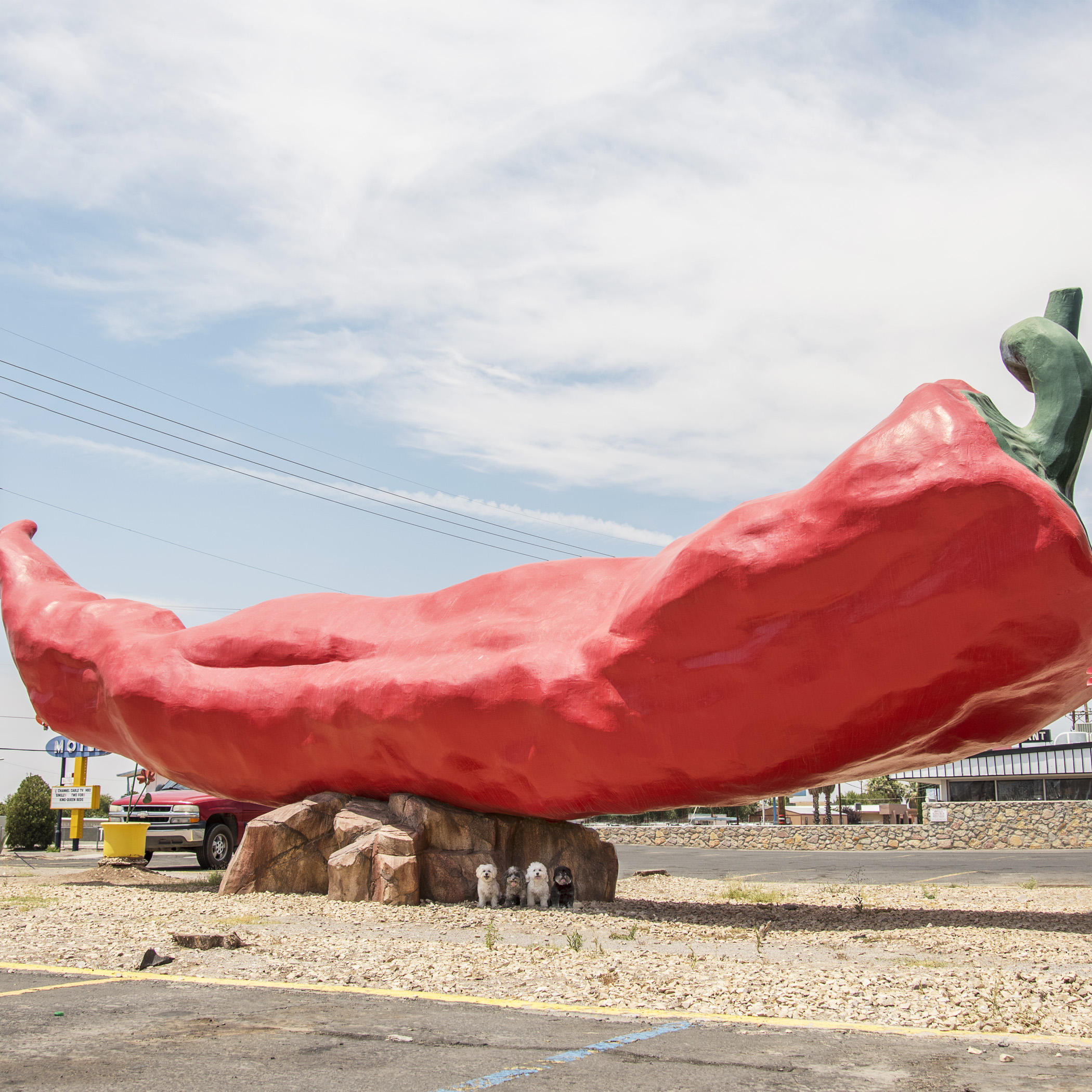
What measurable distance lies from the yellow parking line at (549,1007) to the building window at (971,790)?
36.8 meters

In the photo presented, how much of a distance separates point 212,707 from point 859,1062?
31.5 feet

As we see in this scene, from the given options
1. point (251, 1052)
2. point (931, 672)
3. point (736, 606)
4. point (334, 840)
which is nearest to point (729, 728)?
point (736, 606)

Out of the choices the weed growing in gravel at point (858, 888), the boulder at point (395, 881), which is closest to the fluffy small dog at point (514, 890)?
the boulder at point (395, 881)

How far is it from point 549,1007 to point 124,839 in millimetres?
12235

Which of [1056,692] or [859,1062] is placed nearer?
[859,1062]

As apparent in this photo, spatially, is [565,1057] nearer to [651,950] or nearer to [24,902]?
[651,950]

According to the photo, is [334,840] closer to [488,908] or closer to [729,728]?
[488,908]

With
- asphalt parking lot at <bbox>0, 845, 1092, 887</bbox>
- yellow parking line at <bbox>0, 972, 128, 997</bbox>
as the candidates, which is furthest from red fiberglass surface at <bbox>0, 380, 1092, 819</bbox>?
asphalt parking lot at <bbox>0, 845, 1092, 887</bbox>

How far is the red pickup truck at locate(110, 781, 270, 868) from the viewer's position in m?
16.6

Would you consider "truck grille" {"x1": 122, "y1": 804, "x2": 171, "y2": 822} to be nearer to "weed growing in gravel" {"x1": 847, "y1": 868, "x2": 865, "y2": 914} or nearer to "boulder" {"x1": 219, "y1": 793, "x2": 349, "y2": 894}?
"boulder" {"x1": 219, "y1": 793, "x2": 349, "y2": 894}

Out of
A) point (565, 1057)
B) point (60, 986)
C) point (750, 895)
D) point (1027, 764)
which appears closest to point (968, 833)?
point (1027, 764)

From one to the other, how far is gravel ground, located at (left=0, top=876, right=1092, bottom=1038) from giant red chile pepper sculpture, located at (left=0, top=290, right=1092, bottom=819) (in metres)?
1.46

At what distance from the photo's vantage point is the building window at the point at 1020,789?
3669cm

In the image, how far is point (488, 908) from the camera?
1040cm
